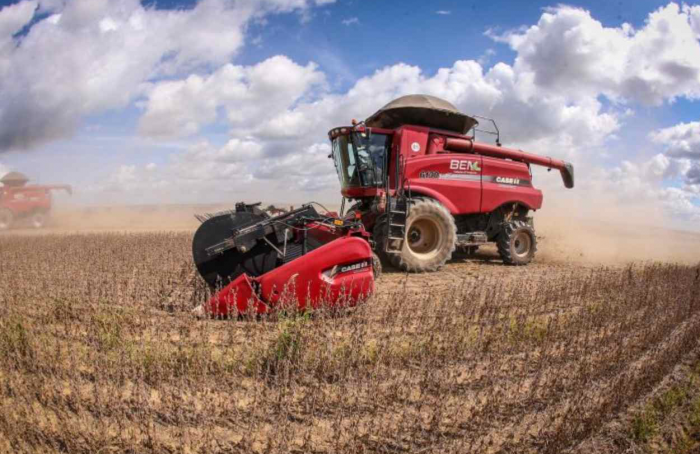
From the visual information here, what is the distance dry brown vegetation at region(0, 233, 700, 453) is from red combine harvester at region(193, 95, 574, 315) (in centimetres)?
42

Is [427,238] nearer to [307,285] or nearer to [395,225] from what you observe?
[395,225]

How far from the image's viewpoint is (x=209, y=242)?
198 inches

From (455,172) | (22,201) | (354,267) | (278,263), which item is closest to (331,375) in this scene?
(354,267)

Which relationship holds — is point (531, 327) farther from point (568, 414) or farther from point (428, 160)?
point (428, 160)

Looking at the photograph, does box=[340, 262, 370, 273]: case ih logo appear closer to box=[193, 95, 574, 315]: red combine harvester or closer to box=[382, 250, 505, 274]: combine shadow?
box=[193, 95, 574, 315]: red combine harvester

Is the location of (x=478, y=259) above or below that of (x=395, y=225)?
below

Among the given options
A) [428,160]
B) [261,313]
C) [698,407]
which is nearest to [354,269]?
[261,313]

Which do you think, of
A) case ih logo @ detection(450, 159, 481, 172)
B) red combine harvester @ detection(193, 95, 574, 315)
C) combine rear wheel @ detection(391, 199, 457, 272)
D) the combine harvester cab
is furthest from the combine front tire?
the combine harvester cab

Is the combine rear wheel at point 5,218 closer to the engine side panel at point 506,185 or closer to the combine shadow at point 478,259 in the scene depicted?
the combine shadow at point 478,259

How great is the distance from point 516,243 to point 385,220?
3810 millimetres

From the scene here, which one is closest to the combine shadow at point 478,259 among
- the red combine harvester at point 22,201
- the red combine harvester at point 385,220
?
the red combine harvester at point 385,220

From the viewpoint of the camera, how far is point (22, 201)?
71.0 feet

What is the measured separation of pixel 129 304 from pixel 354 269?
2563 mm

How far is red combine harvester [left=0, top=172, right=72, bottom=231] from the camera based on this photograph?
21.3 meters
